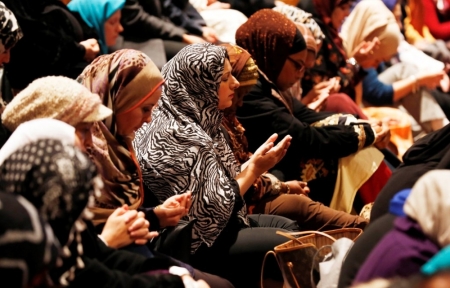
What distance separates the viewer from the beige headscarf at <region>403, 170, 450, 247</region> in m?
1.96

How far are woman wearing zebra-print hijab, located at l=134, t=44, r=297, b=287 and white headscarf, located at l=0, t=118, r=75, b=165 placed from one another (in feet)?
2.70

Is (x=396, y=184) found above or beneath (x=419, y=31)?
above

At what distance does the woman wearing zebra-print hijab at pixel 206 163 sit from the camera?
3094mm

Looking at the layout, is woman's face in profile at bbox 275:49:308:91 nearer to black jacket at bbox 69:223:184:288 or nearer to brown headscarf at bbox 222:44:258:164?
brown headscarf at bbox 222:44:258:164

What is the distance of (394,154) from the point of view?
15.1 feet

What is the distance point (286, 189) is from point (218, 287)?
96 cm

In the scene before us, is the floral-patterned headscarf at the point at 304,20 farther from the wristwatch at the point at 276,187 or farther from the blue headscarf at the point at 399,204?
the blue headscarf at the point at 399,204

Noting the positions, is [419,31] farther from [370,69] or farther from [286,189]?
[286,189]

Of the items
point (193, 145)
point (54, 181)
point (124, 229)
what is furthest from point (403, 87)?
point (54, 181)

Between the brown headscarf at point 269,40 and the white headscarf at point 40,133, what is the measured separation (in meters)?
1.85

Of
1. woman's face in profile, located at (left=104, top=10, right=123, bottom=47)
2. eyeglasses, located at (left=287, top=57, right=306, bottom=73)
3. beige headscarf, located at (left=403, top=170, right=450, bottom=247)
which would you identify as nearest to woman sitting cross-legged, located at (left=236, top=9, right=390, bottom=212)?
eyeglasses, located at (left=287, top=57, right=306, bottom=73)

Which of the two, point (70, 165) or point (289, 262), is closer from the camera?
point (70, 165)

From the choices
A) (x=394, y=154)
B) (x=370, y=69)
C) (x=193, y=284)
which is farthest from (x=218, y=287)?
(x=370, y=69)

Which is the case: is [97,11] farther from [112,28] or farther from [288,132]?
[288,132]
